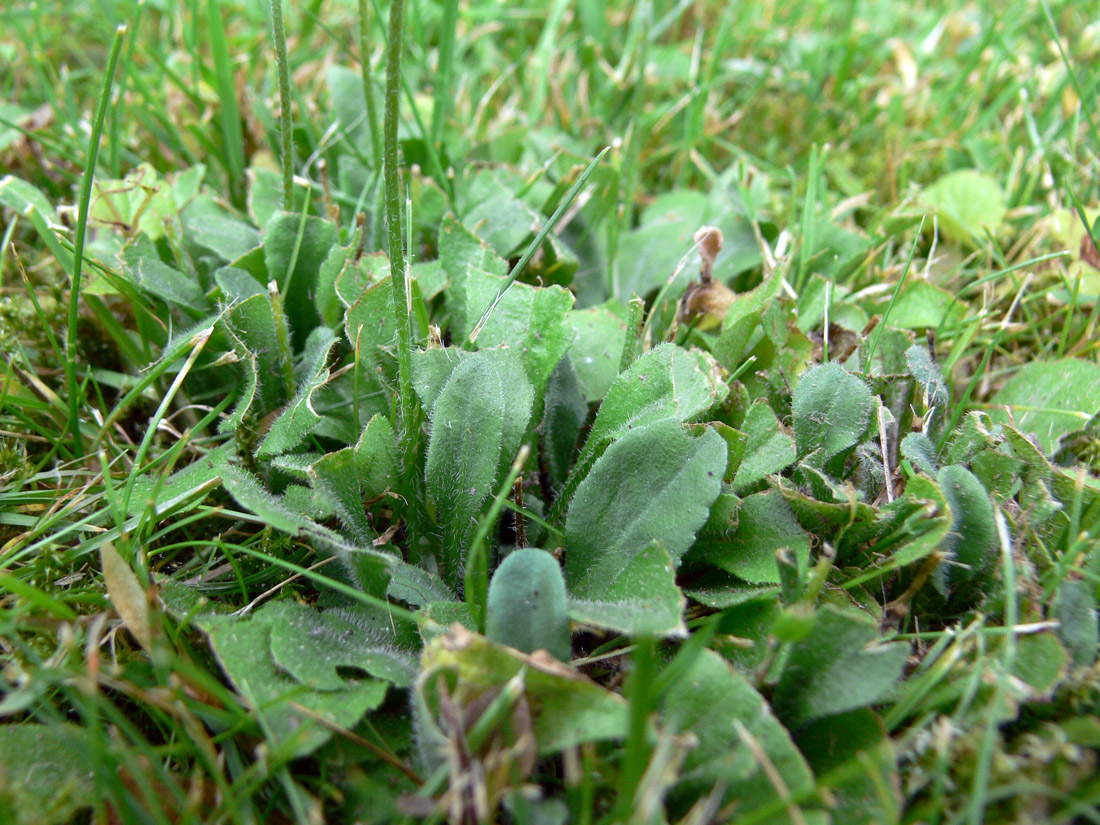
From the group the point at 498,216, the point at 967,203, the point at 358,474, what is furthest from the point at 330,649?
the point at 967,203

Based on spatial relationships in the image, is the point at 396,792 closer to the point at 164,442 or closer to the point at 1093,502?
the point at 164,442

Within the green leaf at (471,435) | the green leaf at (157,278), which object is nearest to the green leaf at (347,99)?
the green leaf at (157,278)

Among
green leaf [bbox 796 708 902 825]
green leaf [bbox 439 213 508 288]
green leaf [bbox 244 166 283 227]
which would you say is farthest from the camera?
green leaf [bbox 244 166 283 227]

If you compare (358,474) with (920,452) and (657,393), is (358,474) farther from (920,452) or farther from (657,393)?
(920,452)

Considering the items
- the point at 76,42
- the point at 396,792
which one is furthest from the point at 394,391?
the point at 76,42

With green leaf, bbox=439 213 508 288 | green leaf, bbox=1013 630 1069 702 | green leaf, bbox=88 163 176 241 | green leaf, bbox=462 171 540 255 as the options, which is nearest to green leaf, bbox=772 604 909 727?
green leaf, bbox=1013 630 1069 702

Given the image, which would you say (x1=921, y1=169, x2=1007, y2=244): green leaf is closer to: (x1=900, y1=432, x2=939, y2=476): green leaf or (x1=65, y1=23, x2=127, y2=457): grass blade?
(x1=900, y1=432, x2=939, y2=476): green leaf
